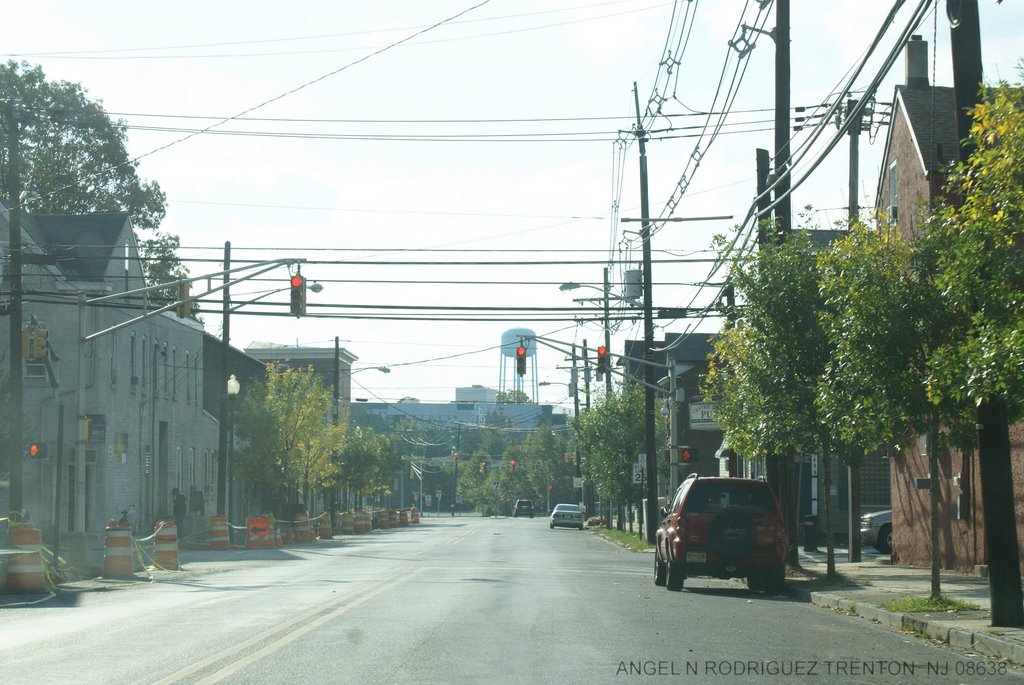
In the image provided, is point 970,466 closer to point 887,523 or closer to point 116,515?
point 887,523

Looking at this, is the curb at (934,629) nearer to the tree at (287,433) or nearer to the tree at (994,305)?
the tree at (994,305)

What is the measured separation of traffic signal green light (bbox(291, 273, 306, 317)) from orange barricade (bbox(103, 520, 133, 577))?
6.67 meters

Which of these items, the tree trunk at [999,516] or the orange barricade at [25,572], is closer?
the tree trunk at [999,516]

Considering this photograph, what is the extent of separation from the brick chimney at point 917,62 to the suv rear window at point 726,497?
1421 cm

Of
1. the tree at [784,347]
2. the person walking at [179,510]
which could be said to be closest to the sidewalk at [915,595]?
the tree at [784,347]

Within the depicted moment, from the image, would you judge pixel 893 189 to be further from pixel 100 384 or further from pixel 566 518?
pixel 566 518

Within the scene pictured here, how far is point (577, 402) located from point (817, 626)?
66.4 m

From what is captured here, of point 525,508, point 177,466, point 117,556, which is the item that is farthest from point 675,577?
point 525,508

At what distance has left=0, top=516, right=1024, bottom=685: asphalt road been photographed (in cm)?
1087

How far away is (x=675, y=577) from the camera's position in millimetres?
21844

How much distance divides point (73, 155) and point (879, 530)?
42241 mm

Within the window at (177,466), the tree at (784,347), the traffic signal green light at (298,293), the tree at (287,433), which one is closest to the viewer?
the tree at (784,347)

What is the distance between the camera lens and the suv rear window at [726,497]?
855 inches

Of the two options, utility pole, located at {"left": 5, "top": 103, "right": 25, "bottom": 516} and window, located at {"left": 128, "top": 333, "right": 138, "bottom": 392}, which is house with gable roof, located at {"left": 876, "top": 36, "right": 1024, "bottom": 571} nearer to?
utility pole, located at {"left": 5, "top": 103, "right": 25, "bottom": 516}
